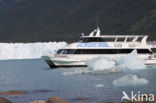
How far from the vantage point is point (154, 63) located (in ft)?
230

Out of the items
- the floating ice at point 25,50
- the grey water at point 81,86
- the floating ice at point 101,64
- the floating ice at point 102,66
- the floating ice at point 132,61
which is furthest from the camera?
the floating ice at point 25,50

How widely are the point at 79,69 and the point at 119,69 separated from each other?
8.58m

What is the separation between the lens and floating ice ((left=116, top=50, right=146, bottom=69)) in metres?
59.9

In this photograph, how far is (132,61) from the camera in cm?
6081

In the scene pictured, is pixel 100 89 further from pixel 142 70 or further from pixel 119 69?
pixel 142 70

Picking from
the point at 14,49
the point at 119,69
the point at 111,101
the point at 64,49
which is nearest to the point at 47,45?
the point at 14,49

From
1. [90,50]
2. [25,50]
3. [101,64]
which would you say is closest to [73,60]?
[90,50]

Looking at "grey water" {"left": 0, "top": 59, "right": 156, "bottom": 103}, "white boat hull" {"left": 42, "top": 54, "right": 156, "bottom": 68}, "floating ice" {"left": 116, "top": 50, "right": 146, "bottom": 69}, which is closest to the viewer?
"grey water" {"left": 0, "top": 59, "right": 156, "bottom": 103}

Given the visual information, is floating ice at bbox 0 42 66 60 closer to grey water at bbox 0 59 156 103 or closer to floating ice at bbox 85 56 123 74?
grey water at bbox 0 59 156 103

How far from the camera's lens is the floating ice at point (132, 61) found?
196 feet

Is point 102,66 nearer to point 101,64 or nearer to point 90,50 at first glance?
point 101,64

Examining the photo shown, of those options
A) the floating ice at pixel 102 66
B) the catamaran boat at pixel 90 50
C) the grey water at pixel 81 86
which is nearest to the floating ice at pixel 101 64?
the floating ice at pixel 102 66

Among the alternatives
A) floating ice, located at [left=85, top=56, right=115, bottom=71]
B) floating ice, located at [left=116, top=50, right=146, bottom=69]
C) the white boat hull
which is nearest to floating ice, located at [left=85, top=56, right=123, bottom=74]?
floating ice, located at [left=85, top=56, right=115, bottom=71]

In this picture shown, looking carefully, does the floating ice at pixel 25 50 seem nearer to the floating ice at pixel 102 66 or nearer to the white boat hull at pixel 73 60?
the white boat hull at pixel 73 60
